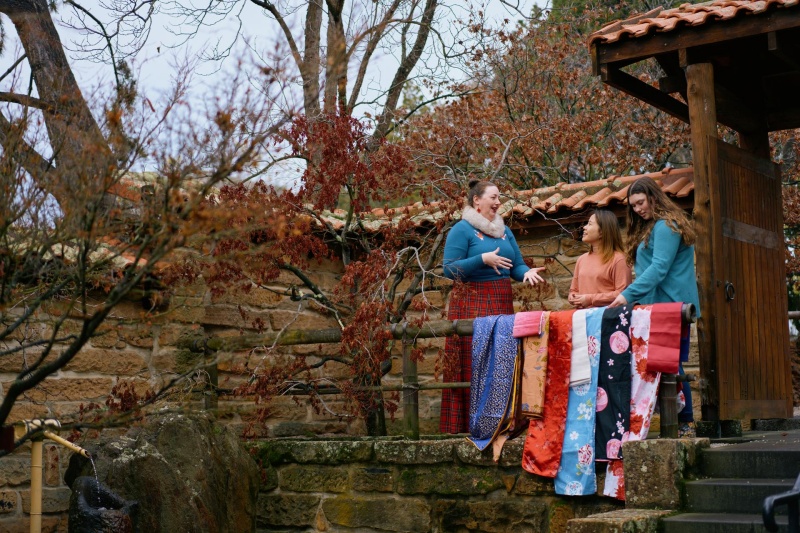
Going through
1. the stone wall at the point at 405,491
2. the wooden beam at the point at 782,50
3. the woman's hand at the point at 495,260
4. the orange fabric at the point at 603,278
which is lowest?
the stone wall at the point at 405,491

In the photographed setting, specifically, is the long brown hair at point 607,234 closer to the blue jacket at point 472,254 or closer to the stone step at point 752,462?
the blue jacket at point 472,254

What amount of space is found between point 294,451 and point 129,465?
128 cm

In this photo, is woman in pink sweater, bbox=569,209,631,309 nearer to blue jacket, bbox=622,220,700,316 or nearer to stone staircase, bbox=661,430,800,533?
blue jacket, bbox=622,220,700,316

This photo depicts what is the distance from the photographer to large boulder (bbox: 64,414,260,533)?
5559mm

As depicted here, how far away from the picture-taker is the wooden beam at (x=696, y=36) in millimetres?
5828

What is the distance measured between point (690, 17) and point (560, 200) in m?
2.07

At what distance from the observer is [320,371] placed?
831 cm

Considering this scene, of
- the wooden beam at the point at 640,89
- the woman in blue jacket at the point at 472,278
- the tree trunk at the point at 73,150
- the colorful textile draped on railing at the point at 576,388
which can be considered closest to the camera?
the tree trunk at the point at 73,150

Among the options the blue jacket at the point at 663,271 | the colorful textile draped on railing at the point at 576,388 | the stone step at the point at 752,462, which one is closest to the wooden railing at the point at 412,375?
the colorful textile draped on railing at the point at 576,388

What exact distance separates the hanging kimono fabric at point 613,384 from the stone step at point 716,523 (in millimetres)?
607

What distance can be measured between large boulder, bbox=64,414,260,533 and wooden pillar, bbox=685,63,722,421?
302 centimetres

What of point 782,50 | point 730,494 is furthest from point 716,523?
point 782,50

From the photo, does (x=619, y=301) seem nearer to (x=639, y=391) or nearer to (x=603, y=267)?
(x=603, y=267)

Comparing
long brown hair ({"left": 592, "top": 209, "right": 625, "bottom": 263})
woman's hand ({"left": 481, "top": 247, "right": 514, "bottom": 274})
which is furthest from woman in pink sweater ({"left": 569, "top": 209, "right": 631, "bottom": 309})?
woman's hand ({"left": 481, "top": 247, "right": 514, "bottom": 274})
